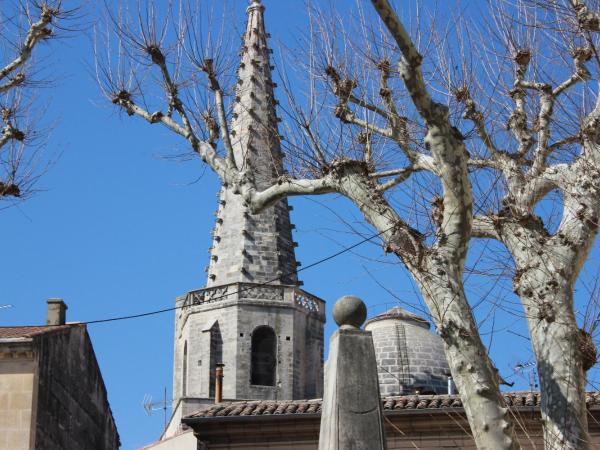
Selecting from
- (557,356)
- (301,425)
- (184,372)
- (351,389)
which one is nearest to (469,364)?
(351,389)

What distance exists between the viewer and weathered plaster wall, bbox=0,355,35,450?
75.2 feet

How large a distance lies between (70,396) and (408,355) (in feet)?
51.4

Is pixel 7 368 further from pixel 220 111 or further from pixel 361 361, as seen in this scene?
pixel 361 361

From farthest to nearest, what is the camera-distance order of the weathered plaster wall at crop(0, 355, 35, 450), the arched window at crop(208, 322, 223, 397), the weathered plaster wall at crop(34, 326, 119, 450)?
the arched window at crop(208, 322, 223, 397) < the weathered plaster wall at crop(34, 326, 119, 450) < the weathered plaster wall at crop(0, 355, 35, 450)

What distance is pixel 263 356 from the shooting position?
4759 cm

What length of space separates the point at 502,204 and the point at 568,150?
1083mm

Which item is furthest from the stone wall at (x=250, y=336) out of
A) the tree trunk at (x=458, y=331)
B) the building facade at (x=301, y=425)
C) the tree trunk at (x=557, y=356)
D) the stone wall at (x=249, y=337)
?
the tree trunk at (x=458, y=331)

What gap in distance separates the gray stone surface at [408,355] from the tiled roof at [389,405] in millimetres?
15336

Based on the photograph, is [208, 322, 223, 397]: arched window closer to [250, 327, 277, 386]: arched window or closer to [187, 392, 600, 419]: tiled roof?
[250, 327, 277, 386]: arched window

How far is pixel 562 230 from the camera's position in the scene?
38.9 feet

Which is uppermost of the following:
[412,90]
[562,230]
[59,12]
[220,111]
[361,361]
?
[59,12]

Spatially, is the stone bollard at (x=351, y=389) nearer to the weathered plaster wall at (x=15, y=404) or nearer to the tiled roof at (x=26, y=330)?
the weathered plaster wall at (x=15, y=404)

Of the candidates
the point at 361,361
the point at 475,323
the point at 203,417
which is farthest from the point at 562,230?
the point at 203,417

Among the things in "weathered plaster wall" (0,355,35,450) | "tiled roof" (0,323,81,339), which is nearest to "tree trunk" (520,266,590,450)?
"weathered plaster wall" (0,355,35,450)
